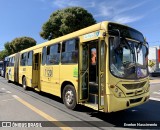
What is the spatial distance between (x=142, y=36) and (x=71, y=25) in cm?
2150

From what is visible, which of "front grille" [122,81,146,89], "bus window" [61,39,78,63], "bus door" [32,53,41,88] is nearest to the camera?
"front grille" [122,81,146,89]

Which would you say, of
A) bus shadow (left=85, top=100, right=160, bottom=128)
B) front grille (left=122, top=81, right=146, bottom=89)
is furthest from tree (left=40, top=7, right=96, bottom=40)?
front grille (left=122, top=81, right=146, bottom=89)

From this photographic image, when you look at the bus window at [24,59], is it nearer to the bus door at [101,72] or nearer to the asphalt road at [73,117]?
the asphalt road at [73,117]

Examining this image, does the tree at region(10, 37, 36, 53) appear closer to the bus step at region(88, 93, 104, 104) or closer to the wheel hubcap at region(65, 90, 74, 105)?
the wheel hubcap at region(65, 90, 74, 105)

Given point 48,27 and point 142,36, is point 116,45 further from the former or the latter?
point 48,27

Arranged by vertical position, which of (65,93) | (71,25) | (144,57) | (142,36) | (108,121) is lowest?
(108,121)

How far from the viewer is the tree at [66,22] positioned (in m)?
29.1

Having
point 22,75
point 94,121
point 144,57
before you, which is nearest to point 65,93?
point 94,121

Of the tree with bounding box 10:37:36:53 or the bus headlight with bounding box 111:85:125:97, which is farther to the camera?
the tree with bounding box 10:37:36:53

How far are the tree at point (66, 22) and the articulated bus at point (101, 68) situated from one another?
1890 centimetres

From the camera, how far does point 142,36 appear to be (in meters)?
8.16

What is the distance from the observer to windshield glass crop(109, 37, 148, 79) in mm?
6793

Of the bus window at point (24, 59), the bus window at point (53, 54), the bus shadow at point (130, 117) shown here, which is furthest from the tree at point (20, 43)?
the bus shadow at point (130, 117)

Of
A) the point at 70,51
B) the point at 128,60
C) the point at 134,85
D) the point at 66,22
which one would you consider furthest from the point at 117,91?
the point at 66,22
